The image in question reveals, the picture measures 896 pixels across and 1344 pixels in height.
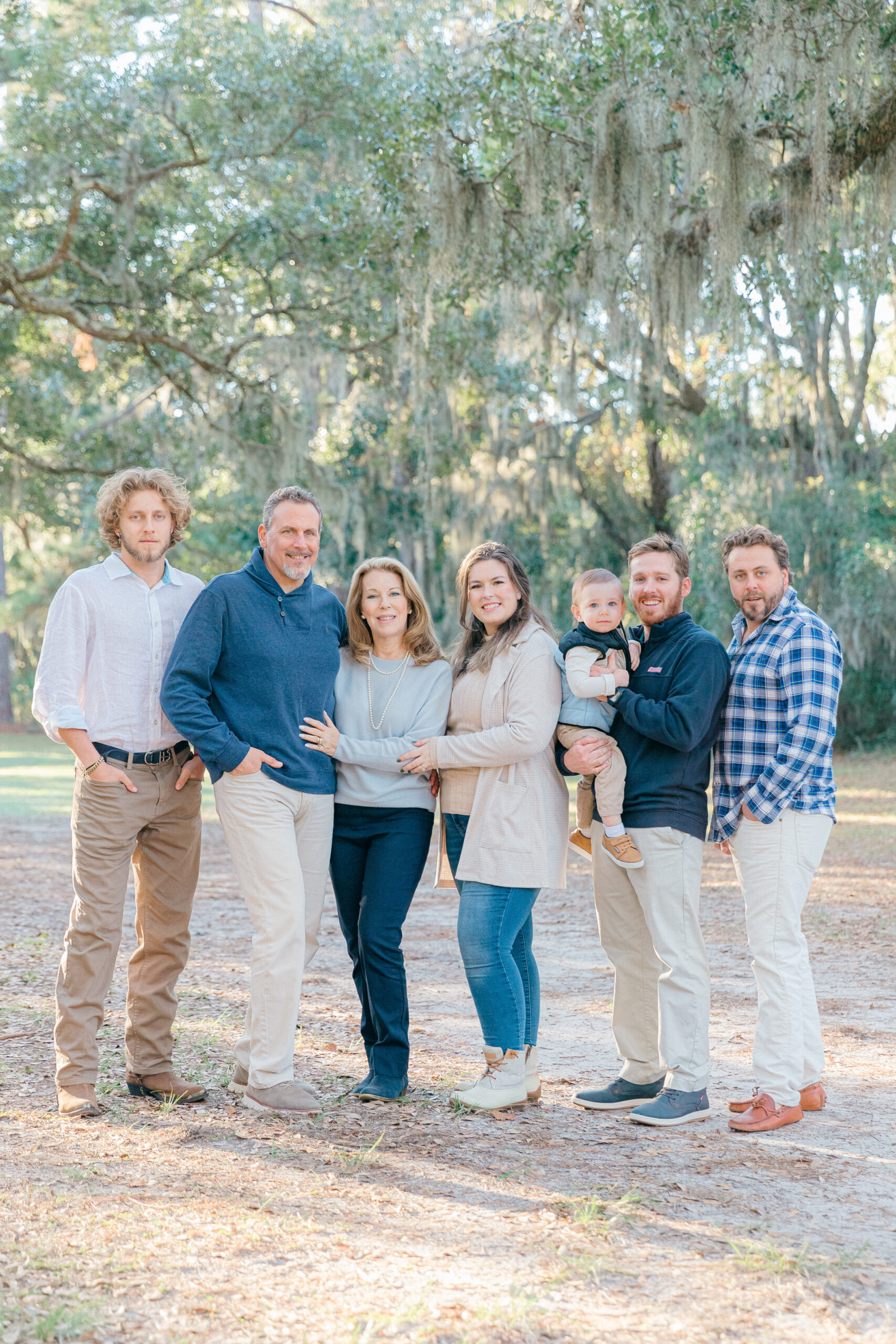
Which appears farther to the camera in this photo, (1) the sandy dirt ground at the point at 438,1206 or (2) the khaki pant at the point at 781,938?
(2) the khaki pant at the point at 781,938

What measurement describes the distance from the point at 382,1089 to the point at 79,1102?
3.10ft

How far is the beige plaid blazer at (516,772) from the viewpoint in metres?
3.73

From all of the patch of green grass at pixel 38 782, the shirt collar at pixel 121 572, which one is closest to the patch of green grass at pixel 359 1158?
the shirt collar at pixel 121 572

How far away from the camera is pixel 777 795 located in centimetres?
364

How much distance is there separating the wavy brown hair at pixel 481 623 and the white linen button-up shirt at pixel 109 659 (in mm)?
892

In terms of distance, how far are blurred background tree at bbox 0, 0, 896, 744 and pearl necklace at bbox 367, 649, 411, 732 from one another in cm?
617

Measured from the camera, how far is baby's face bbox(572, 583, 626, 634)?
12.5 ft

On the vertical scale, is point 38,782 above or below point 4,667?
below

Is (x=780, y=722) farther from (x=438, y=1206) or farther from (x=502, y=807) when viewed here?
(x=438, y=1206)

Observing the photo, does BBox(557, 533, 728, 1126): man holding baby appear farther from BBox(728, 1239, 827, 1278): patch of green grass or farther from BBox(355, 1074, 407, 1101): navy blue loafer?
BBox(728, 1239, 827, 1278): patch of green grass

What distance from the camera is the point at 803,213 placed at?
905 cm

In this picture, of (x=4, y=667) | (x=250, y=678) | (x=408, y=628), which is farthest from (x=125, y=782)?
(x=4, y=667)

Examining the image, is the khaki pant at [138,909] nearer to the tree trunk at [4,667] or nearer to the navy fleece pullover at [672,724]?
the navy fleece pullover at [672,724]

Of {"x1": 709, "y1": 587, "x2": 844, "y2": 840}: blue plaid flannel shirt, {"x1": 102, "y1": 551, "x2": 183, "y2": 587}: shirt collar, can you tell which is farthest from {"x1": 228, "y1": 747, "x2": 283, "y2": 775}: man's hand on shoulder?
{"x1": 709, "y1": 587, "x2": 844, "y2": 840}: blue plaid flannel shirt
